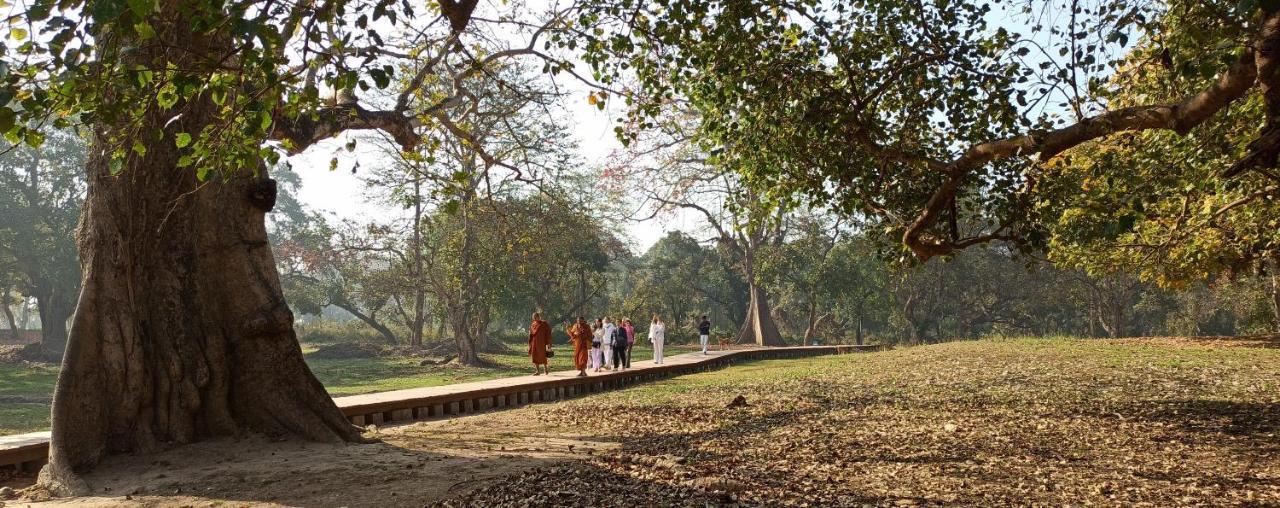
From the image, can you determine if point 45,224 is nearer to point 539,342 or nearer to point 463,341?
point 463,341

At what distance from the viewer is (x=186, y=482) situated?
23.3ft

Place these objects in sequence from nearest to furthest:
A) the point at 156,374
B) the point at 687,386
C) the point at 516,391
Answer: the point at 156,374
the point at 516,391
the point at 687,386

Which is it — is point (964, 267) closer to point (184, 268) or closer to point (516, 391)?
point (516, 391)

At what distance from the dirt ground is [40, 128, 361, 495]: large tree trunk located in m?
0.37

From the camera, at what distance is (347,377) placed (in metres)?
24.4

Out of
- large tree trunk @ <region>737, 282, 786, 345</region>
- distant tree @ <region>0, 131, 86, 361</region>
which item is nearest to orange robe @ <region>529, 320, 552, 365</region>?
large tree trunk @ <region>737, 282, 786, 345</region>

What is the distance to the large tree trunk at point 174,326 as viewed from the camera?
7.96m

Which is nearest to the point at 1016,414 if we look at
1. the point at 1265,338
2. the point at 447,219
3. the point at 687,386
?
the point at 687,386

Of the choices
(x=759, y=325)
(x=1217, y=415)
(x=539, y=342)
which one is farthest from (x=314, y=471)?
(x=759, y=325)

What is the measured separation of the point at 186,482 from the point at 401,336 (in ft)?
148

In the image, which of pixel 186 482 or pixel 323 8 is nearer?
pixel 323 8

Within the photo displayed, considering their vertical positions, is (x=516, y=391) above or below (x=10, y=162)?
below

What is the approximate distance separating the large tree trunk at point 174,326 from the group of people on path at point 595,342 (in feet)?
31.4

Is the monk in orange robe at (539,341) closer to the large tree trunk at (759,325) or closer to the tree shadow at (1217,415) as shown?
the tree shadow at (1217,415)
